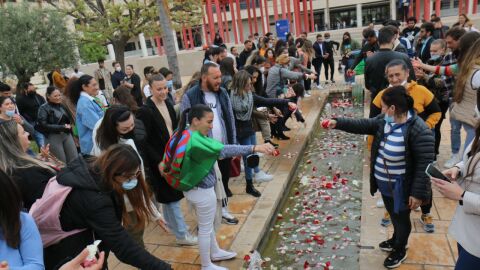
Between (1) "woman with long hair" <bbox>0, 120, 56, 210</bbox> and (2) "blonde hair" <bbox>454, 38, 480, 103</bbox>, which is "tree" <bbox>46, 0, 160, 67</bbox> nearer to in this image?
(1) "woman with long hair" <bbox>0, 120, 56, 210</bbox>

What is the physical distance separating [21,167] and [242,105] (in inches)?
121

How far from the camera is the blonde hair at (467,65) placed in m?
3.66

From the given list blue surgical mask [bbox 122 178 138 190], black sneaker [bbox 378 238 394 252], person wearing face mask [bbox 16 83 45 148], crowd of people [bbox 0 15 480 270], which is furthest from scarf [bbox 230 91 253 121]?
person wearing face mask [bbox 16 83 45 148]

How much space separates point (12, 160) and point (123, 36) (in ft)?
47.8

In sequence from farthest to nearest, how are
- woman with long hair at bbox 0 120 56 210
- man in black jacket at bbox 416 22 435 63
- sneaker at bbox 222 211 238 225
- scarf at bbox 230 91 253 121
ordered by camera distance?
man in black jacket at bbox 416 22 435 63 < scarf at bbox 230 91 253 121 < sneaker at bbox 222 211 238 225 < woman with long hair at bbox 0 120 56 210

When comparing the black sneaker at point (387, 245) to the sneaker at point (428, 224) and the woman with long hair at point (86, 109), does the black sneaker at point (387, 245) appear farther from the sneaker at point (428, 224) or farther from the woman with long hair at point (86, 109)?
the woman with long hair at point (86, 109)

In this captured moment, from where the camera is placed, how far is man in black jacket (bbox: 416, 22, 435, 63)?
6.89 m

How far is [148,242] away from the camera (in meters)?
4.36

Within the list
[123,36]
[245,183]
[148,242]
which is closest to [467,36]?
[245,183]

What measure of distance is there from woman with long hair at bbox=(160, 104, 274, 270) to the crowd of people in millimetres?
10

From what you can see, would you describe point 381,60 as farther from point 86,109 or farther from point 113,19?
point 113,19

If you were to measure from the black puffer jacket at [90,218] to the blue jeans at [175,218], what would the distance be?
64.8 inches

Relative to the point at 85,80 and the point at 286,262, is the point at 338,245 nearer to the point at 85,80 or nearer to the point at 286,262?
the point at 286,262

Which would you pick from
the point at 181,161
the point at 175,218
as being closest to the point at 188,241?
the point at 175,218
